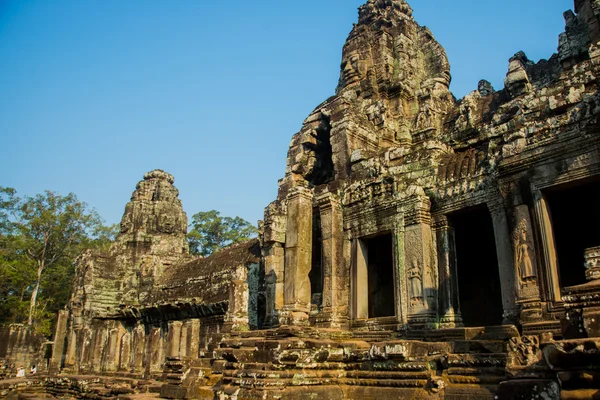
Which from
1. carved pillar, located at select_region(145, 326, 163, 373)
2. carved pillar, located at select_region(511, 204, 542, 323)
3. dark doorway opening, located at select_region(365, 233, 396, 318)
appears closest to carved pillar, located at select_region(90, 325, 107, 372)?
carved pillar, located at select_region(145, 326, 163, 373)

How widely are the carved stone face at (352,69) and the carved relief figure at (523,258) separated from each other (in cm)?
978

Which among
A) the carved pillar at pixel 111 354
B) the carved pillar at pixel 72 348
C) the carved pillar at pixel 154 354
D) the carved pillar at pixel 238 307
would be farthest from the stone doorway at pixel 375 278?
the carved pillar at pixel 72 348

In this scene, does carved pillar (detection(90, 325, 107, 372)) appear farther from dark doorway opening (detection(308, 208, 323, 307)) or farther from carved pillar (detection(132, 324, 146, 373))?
dark doorway opening (detection(308, 208, 323, 307))

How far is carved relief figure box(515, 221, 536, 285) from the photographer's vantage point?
8.39 m

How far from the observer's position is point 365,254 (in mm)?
12070

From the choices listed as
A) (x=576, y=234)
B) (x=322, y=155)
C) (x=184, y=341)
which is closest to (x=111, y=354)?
(x=184, y=341)

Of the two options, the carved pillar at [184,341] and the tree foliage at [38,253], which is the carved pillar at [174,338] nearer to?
the carved pillar at [184,341]

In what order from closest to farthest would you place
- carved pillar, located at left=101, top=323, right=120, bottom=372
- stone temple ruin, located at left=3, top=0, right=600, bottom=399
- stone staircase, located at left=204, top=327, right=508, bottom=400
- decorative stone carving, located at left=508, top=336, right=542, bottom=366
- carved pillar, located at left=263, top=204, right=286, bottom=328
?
decorative stone carving, located at left=508, top=336, right=542, bottom=366 < stone staircase, located at left=204, top=327, right=508, bottom=400 < stone temple ruin, located at left=3, top=0, right=600, bottom=399 < carved pillar, located at left=263, top=204, right=286, bottom=328 < carved pillar, located at left=101, top=323, right=120, bottom=372

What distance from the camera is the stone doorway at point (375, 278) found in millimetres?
11828

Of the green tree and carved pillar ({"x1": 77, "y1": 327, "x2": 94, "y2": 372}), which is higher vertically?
the green tree

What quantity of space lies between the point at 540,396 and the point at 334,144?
33.2 feet

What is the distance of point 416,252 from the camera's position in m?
10.6

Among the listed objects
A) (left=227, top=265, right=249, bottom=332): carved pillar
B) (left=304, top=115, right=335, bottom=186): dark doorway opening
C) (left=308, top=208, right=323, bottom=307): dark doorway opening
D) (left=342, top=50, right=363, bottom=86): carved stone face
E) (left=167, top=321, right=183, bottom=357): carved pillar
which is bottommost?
(left=167, top=321, right=183, bottom=357): carved pillar

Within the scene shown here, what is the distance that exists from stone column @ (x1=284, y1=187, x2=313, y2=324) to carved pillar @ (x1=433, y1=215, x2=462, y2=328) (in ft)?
10.3
